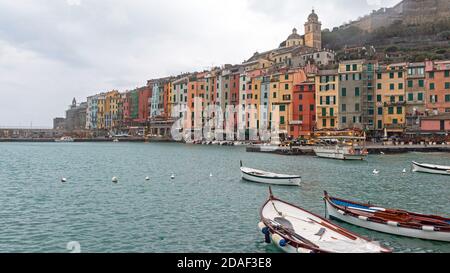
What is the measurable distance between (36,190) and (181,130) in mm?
→ 89509

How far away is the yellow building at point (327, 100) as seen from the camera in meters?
77.6

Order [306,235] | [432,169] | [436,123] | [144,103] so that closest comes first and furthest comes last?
1. [306,235]
2. [432,169]
3. [436,123]
4. [144,103]

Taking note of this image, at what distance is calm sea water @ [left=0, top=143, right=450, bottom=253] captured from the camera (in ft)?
49.5

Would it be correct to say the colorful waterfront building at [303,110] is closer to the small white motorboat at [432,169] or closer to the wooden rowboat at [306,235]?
the small white motorboat at [432,169]

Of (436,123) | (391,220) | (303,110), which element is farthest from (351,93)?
(391,220)

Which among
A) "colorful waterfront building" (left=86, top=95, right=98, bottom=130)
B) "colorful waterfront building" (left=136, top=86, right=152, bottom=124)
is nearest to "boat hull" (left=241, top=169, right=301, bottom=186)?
"colorful waterfront building" (left=136, top=86, right=152, bottom=124)

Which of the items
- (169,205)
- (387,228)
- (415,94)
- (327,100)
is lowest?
(169,205)

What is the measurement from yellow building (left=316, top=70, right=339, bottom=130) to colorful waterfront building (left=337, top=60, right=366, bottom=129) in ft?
3.15

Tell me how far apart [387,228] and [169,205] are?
38.2 ft

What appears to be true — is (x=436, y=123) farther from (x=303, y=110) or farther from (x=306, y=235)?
(x=306, y=235)

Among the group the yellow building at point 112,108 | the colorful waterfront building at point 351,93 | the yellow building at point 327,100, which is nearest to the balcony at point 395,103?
the colorful waterfront building at point 351,93

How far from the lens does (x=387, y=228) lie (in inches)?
637
